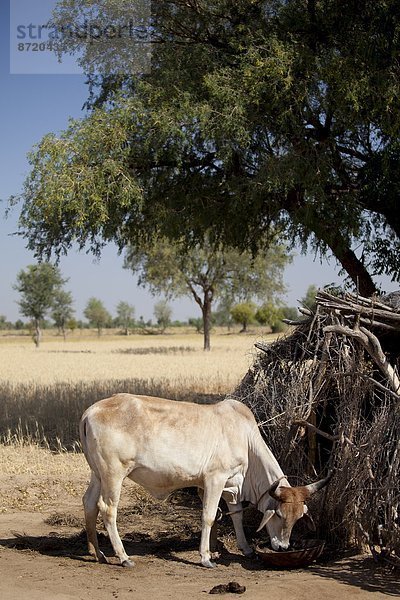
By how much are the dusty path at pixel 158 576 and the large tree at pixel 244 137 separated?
7.03 metres

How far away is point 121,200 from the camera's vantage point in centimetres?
1433

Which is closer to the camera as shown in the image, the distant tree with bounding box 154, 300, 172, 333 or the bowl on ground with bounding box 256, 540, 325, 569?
the bowl on ground with bounding box 256, 540, 325, 569

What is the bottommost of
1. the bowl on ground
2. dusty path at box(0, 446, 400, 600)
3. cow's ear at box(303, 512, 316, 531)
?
dusty path at box(0, 446, 400, 600)

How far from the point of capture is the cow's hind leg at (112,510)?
25.8 feet

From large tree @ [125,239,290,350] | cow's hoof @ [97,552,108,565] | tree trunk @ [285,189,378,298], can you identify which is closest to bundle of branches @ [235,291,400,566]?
cow's hoof @ [97,552,108,565]

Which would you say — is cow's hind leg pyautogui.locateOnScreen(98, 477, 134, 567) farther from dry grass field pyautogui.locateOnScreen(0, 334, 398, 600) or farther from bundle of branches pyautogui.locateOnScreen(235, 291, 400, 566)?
bundle of branches pyautogui.locateOnScreen(235, 291, 400, 566)

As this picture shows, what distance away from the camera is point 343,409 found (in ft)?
29.2

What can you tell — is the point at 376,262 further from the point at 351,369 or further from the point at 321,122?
the point at 351,369

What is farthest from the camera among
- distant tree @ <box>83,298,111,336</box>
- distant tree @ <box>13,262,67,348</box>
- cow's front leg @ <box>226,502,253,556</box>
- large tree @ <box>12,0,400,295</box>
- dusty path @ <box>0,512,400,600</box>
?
distant tree @ <box>83,298,111,336</box>

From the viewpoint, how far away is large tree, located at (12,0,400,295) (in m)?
13.8

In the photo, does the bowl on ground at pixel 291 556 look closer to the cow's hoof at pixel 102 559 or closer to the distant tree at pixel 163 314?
the cow's hoof at pixel 102 559

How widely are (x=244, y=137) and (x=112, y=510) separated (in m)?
8.29

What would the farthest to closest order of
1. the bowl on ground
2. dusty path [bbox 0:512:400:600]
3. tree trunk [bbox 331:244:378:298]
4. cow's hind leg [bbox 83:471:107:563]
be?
tree trunk [bbox 331:244:378:298] → cow's hind leg [bbox 83:471:107:563] → the bowl on ground → dusty path [bbox 0:512:400:600]

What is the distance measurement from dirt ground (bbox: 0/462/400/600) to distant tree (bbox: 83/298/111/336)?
104 m
